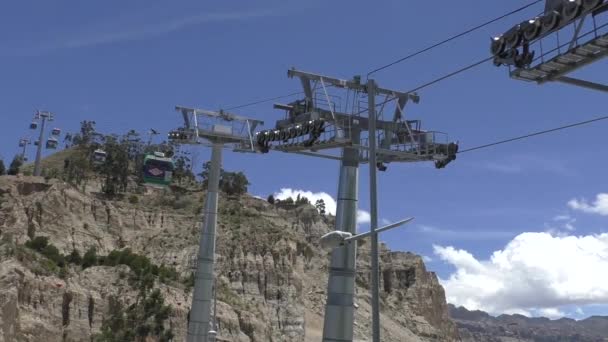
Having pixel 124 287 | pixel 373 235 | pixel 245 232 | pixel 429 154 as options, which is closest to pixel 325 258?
pixel 245 232

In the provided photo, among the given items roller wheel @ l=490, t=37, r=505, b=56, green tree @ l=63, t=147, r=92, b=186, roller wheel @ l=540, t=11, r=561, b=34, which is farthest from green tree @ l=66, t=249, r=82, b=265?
roller wheel @ l=540, t=11, r=561, b=34

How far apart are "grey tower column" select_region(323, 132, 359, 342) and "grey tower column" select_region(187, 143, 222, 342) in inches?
504

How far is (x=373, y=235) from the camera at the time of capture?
18.3 metres

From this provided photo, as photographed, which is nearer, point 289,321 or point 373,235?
point 373,235

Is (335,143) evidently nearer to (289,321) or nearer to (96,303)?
(96,303)

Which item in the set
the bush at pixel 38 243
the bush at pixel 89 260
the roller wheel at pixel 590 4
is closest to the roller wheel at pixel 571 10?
the roller wheel at pixel 590 4

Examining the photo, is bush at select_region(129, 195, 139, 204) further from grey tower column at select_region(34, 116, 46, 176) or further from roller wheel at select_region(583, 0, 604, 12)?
roller wheel at select_region(583, 0, 604, 12)

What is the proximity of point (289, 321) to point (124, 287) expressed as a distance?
26277mm

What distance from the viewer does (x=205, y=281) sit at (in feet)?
117

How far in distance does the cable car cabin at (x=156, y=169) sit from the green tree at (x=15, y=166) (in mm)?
34393

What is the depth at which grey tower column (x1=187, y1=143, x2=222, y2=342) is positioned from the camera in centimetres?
3522

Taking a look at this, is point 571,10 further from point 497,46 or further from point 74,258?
point 74,258

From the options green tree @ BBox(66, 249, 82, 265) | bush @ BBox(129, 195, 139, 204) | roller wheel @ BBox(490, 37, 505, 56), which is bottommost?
green tree @ BBox(66, 249, 82, 265)

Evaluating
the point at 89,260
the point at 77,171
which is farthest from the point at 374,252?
the point at 77,171
